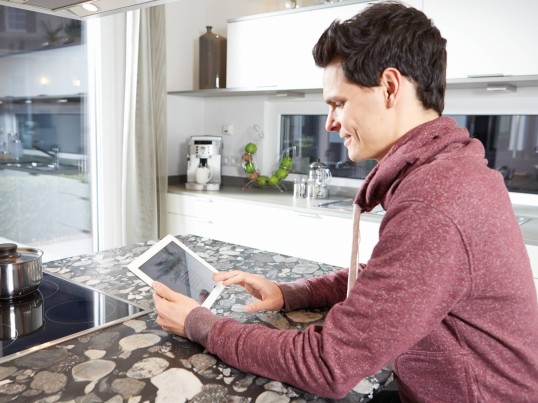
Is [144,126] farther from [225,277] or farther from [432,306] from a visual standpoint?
[432,306]

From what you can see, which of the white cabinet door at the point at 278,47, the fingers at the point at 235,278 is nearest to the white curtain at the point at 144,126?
the white cabinet door at the point at 278,47

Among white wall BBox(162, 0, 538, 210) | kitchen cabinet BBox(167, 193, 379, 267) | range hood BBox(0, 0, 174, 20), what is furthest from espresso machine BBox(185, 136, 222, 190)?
range hood BBox(0, 0, 174, 20)

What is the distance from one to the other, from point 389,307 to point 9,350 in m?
0.68

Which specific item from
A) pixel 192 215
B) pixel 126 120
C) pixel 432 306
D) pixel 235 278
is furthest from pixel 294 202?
pixel 432 306

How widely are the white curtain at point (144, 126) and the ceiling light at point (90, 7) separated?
1.82 metres

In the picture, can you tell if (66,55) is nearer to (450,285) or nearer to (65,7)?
(65,7)

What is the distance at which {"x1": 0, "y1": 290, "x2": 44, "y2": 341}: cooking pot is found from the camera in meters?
0.98

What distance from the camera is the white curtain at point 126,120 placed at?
128 inches

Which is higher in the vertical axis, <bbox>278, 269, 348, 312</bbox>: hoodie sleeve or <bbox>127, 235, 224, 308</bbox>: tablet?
<bbox>127, 235, 224, 308</bbox>: tablet

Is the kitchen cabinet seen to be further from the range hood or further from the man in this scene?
the man

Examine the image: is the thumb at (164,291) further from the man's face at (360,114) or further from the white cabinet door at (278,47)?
the white cabinet door at (278,47)

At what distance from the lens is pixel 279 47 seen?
10.1 ft

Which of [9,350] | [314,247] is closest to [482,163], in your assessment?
[9,350]

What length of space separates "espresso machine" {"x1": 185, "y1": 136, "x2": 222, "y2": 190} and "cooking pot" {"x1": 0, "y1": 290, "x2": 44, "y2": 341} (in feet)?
7.68
